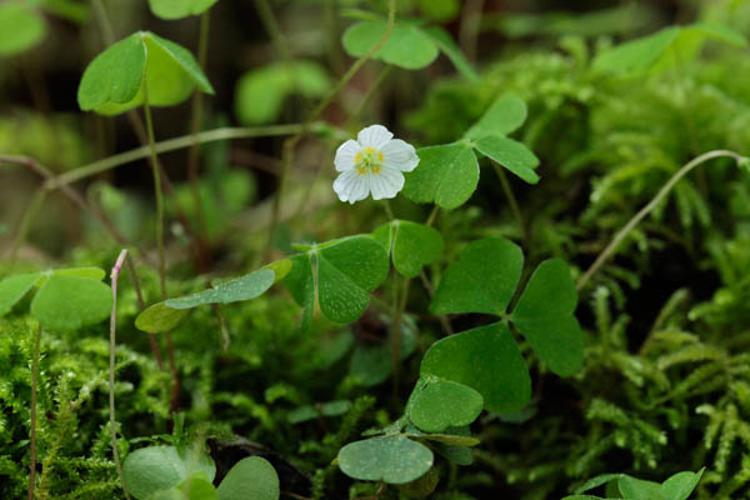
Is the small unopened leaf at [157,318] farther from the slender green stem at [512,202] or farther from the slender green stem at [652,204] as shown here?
the slender green stem at [652,204]

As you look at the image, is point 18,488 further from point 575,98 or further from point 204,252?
point 575,98

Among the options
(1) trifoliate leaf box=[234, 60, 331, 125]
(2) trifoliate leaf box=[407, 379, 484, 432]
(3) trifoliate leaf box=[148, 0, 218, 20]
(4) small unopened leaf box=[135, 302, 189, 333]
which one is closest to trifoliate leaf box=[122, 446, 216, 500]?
(4) small unopened leaf box=[135, 302, 189, 333]

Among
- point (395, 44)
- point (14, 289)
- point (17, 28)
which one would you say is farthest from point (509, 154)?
point (17, 28)

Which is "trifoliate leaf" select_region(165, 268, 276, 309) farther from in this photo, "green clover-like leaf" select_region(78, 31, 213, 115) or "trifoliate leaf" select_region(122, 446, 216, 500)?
"green clover-like leaf" select_region(78, 31, 213, 115)

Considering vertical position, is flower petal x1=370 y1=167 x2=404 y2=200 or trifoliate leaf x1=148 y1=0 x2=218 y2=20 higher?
trifoliate leaf x1=148 y1=0 x2=218 y2=20

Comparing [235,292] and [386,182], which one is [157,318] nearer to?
[235,292]

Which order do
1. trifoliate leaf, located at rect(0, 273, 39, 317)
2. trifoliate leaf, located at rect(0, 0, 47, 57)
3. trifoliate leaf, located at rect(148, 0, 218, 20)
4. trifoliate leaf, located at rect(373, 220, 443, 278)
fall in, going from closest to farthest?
trifoliate leaf, located at rect(0, 273, 39, 317) → trifoliate leaf, located at rect(373, 220, 443, 278) → trifoliate leaf, located at rect(148, 0, 218, 20) → trifoliate leaf, located at rect(0, 0, 47, 57)
